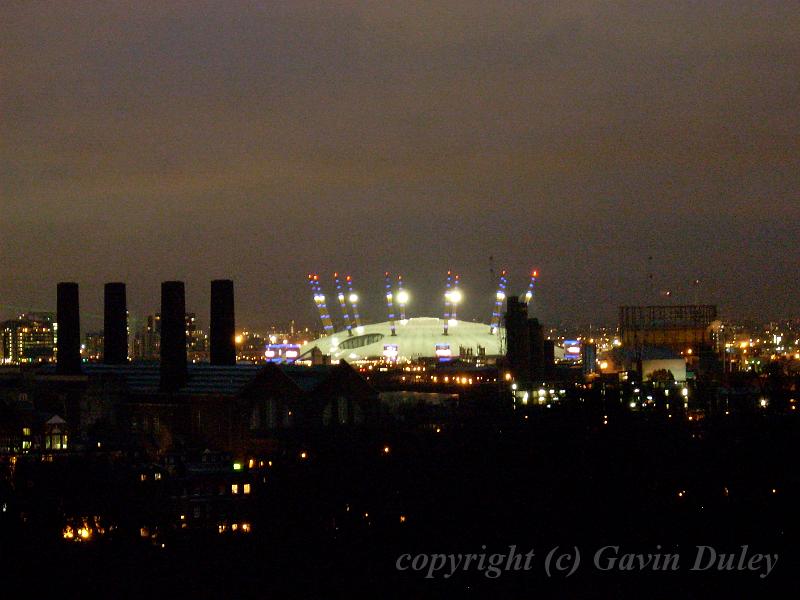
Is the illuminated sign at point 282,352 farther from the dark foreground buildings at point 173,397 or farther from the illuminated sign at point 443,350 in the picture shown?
the dark foreground buildings at point 173,397

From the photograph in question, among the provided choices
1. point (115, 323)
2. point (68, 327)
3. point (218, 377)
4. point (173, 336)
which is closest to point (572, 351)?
point (115, 323)

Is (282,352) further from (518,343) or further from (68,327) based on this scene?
(68,327)

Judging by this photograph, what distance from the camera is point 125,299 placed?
86062 millimetres

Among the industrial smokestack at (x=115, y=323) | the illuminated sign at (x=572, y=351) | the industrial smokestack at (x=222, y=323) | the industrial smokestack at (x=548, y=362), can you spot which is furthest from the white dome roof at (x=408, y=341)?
the industrial smokestack at (x=222, y=323)

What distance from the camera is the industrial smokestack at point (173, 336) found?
7944 cm

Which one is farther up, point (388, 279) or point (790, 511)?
point (388, 279)

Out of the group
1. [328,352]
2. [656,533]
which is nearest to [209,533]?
[656,533]

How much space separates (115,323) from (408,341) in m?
77.6

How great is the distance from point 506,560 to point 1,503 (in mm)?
19512

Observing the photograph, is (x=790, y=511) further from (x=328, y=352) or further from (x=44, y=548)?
(x=328, y=352)

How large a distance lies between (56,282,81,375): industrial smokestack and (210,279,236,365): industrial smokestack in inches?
302

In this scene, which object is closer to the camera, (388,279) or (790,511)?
(790,511)

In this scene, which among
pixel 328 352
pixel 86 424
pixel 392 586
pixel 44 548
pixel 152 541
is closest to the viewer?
pixel 392 586

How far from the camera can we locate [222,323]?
8344 centimetres
